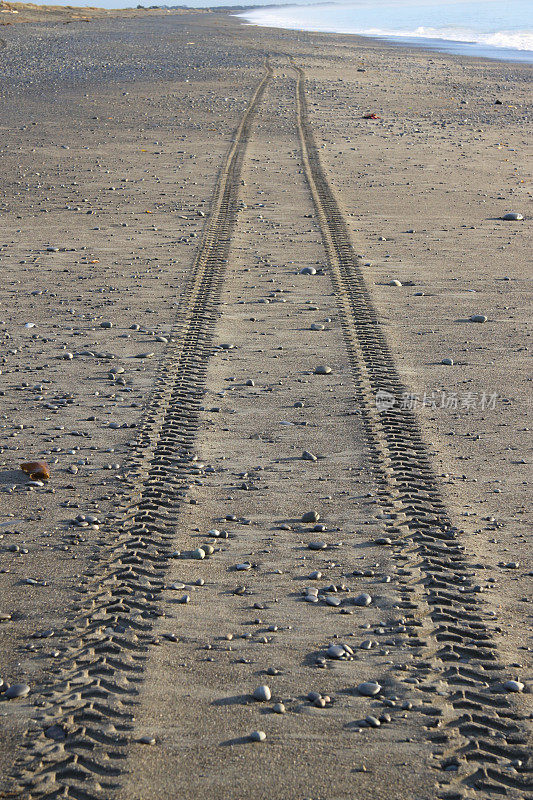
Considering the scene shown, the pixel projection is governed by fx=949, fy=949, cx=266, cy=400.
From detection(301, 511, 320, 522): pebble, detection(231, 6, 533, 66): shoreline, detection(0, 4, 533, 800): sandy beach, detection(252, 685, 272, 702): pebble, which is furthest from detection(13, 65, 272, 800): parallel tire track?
detection(231, 6, 533, 66): shoreline

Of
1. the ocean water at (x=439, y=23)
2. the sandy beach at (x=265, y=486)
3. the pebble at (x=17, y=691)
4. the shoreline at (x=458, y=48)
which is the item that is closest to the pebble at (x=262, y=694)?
the sandy beach at (x=265, y=486)

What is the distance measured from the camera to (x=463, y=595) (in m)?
4.30

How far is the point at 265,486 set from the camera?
5.35 m

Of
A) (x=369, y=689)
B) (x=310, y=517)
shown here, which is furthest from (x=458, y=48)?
(x=369, y=689)

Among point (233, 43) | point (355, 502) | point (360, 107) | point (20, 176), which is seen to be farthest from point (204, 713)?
point (233, 43)

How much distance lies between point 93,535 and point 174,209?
7.45 metres

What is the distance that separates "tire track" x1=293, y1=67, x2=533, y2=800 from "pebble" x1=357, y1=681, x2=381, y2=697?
0.23m

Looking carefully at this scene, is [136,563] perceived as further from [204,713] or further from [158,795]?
[158,795]

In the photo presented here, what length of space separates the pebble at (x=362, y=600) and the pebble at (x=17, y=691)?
1.46 m

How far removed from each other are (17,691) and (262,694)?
0.94 meters

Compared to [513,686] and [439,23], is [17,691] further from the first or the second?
[439,23]

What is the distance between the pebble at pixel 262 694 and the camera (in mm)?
3623

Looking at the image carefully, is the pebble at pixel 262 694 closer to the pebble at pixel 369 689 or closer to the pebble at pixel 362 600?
the pebble at pixel 369 689

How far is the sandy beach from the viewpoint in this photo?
11.2 feet
